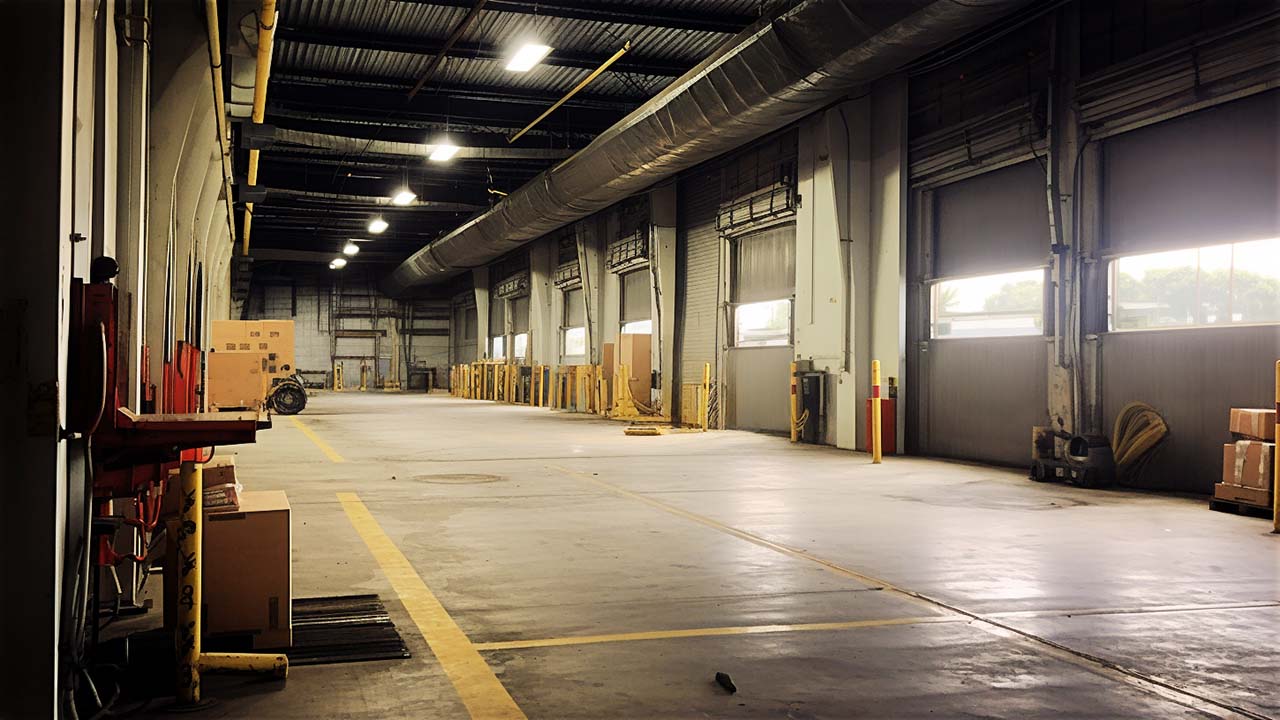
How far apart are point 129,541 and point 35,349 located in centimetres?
277

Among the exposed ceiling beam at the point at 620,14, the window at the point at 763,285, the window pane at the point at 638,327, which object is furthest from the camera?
the window pane at the point at 638,327

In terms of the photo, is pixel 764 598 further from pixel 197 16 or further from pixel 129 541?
pixel 197 16

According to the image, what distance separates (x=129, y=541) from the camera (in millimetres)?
5469

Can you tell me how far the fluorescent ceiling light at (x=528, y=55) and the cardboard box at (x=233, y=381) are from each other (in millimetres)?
7830

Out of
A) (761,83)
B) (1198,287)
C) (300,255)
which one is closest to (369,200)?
(300,255)

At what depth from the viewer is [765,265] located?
17.8m

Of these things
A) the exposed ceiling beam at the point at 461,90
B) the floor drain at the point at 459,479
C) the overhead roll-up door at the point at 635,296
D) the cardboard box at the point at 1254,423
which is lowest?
the floor drain at the point at 459,479

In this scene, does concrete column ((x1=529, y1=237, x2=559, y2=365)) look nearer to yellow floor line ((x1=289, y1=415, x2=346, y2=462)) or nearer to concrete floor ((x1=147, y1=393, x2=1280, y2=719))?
yellow floor line ((x1=289, y1=415, x2=346, y2=462))

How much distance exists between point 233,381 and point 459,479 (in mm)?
9293

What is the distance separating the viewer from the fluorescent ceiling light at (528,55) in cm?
1344

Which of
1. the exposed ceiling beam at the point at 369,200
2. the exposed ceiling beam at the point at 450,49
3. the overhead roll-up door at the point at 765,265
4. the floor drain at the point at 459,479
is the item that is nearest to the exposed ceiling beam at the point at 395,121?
the exposed ceiling beam at the point at 450,49

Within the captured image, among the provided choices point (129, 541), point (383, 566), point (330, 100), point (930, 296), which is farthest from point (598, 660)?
point (330, 100)

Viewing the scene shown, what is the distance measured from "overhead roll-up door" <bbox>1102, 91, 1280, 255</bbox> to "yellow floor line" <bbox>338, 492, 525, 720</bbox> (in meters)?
8.19

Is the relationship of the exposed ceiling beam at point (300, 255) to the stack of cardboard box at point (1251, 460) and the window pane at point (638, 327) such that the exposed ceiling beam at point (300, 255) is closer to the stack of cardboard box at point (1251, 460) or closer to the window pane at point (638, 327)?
the window pane at point (638, 327)
